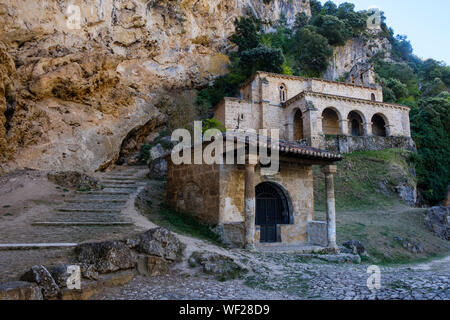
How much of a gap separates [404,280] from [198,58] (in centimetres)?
2937

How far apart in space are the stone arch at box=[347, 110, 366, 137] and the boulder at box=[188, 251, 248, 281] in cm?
3026

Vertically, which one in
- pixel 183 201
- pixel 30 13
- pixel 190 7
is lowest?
pixel 183 201

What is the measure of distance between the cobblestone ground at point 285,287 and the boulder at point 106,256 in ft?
1.43

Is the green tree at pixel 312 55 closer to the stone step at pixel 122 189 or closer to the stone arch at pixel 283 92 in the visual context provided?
the stone arch at pixel 283 92

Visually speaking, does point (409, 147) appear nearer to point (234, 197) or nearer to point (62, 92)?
point (234, 197)

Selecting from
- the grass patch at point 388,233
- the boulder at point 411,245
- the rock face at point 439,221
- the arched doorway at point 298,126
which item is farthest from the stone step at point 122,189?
the arched doorway at point 298,126

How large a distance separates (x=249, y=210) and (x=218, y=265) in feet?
10.2

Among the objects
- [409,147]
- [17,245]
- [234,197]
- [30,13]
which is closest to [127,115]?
[30,13]

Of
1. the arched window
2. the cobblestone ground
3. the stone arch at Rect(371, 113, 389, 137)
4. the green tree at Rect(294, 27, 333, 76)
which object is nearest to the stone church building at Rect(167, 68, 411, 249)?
the cobblestone ground

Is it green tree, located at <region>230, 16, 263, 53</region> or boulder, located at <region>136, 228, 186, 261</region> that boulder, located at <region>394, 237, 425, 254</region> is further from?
green tree, located at <region>230, 16, 263, 53</region>

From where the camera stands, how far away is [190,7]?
98.0ft

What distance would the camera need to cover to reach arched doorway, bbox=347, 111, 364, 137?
111ft

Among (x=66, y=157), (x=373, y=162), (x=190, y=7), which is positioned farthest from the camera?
(x=190, y=7)

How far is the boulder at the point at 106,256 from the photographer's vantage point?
227 inches
